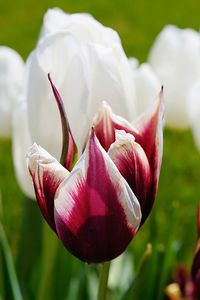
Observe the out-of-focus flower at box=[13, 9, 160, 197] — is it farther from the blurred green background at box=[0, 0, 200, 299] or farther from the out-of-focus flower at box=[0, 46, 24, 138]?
the blurred green background at box=[0, 0, 200, 299]

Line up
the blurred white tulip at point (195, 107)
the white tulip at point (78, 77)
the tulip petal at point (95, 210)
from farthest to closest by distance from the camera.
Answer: the blurred white tulip at point (195, 107) < the white tulip at point (78, 77) < the tulip petal at point (95, 210)

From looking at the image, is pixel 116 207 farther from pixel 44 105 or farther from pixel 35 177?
pixel 44 105

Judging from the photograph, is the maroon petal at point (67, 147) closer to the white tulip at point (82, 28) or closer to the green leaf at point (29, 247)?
the white tulip at point (82, 28)

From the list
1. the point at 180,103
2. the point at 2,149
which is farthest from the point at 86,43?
the point at 2,149

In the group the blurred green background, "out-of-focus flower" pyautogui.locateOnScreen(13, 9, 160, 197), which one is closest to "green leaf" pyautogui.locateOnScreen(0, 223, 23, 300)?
A: "out-of-focus flower" pyautogui.locateOnScreen(13, 9, 160, 197)

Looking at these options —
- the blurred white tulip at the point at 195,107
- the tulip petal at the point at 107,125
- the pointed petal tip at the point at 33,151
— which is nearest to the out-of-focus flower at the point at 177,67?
the blurred white tulip at the point at 195,107

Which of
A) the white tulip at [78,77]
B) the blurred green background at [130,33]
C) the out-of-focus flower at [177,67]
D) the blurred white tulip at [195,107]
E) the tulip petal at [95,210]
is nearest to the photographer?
the tulip petal at [95,210]

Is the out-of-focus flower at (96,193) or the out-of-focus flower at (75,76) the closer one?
the out-of-focus flower at (96,193)
